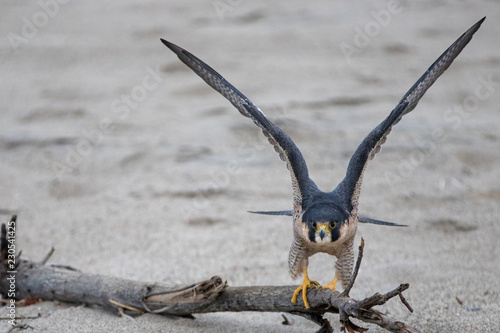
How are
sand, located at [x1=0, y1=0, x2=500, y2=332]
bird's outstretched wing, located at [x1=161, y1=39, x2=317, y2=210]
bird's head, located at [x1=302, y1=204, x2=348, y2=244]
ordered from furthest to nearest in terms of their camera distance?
1. sand, located at [x1=0, y1=0, x2=500, y2=332]
2. bird's outstretched wing, located at [x1=161, y1=39, x2=317, y2=210]
3. bird's head, located at [x1=302, y1=204, x2=348, y2=244]

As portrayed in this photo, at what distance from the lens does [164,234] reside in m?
4.53

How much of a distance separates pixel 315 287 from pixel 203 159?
3268mm

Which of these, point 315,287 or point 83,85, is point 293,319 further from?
point 83,85

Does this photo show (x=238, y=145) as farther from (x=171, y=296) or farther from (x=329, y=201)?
(x=329, y=201)

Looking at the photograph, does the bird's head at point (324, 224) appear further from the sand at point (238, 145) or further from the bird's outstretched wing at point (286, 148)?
the sand at point (238, 145)

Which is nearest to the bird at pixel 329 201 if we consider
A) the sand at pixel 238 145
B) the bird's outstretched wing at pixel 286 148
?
the bird's outstretched wing at pixel 286 148

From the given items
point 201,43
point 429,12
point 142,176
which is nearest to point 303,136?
point 142,176

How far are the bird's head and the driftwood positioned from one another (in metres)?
0.25

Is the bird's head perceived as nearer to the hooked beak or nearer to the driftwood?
the hooked beak

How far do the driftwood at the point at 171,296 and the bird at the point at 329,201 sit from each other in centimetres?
9

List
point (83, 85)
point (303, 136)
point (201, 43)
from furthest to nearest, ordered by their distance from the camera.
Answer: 1. point (201, 43)
2. point (83, 85)
3. point (303, 136)

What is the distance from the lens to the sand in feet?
12.6

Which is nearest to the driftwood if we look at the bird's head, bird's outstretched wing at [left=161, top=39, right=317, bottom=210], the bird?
the bird

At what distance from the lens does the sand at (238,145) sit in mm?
3850
